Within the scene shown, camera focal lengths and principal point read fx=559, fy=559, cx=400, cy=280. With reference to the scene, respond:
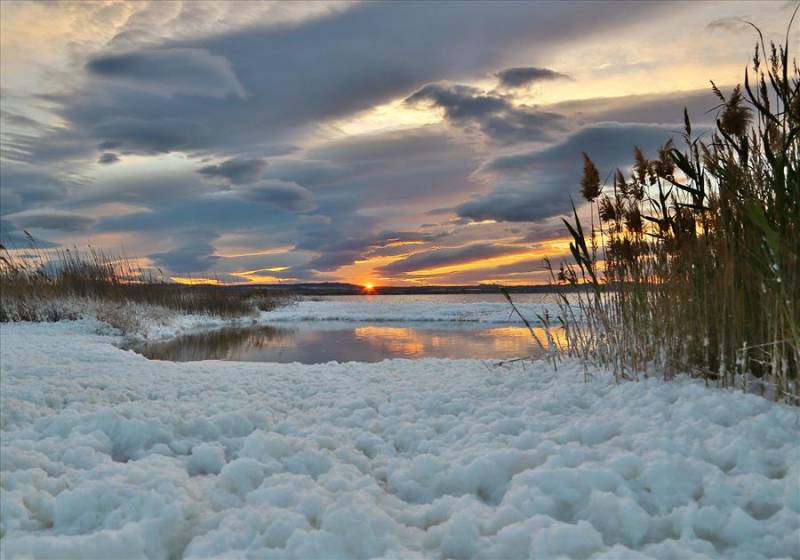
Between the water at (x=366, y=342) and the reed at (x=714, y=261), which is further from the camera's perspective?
the water at (x=366, y=342)

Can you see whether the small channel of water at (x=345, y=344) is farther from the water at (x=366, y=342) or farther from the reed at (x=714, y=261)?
the reed at (x=714, y=261)

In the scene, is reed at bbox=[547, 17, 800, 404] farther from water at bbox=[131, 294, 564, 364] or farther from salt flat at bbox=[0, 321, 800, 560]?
water at bbox=[131, 294, 564, 364]

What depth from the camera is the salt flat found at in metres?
2.07

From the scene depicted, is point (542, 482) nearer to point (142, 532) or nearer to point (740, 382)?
point (142, 532)

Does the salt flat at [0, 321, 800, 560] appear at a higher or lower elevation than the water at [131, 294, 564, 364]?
higher

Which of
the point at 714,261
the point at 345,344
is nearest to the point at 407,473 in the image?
the point at 714,261

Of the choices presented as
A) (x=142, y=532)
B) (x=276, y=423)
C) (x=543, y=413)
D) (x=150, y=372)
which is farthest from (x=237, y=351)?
(x=142, y=532)

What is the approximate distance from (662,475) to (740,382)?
1678 millimetres

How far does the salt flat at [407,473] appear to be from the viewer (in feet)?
6.78

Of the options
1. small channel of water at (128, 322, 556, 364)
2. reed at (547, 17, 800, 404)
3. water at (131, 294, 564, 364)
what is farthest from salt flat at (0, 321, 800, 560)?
small channel of water at (128, 322, 556, 364)

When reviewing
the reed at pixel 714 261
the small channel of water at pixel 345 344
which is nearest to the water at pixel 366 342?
the small channel of water at pixel 345 344

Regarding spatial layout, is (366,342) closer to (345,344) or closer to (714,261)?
(345,344)

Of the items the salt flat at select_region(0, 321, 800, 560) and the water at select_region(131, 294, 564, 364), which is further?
the water at select_region(131, 294, 564, 364)

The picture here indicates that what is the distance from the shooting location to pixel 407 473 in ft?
9.12
